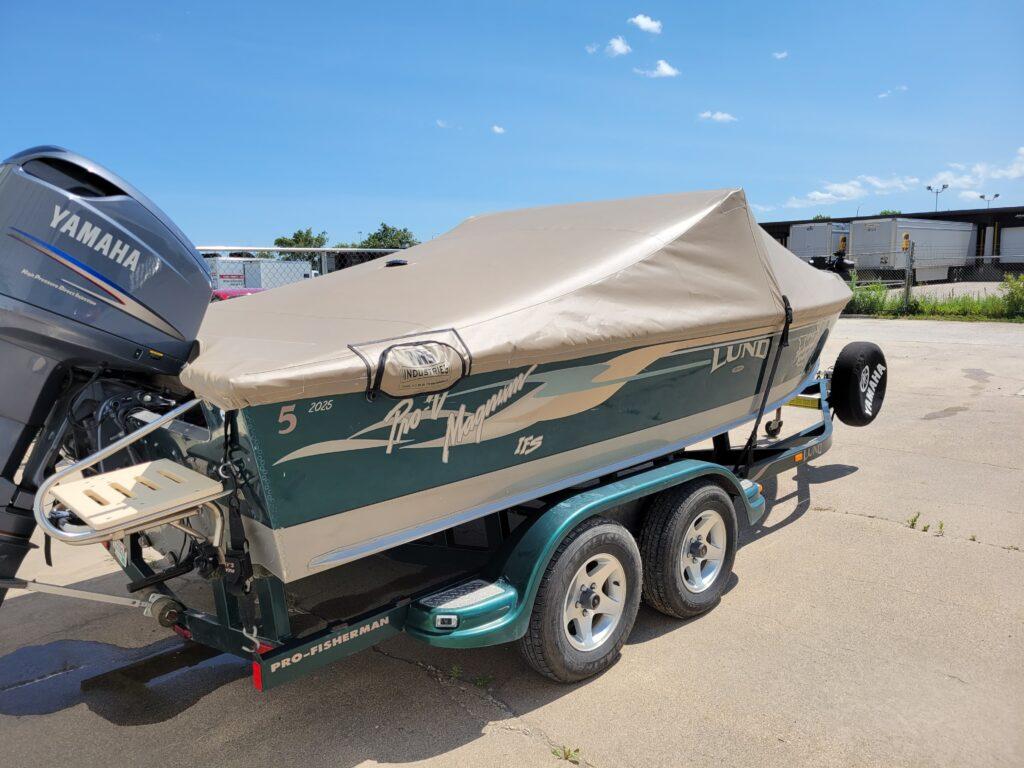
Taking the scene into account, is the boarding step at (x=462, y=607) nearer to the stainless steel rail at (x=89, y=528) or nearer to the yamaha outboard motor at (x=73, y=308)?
the stainless steel rail at (x=89, y=528)

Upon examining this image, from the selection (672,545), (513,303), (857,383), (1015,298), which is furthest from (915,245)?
(513,303)

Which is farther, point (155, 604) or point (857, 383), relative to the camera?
point (857, 383)

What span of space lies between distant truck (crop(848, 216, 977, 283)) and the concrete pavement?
1048 inches

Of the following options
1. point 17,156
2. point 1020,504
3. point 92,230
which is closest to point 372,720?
point 92,230

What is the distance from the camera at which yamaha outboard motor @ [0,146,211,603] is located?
287 cm

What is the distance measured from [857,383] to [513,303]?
4.24m

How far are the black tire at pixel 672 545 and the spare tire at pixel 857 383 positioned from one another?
9.41 feet

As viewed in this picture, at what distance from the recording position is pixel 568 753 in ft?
10.0

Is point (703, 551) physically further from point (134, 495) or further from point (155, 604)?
point (134, 495)

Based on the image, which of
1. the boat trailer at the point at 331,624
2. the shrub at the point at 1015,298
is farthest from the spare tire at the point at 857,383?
the shrub at the point at 1015,298

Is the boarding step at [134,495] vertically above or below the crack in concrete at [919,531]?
above

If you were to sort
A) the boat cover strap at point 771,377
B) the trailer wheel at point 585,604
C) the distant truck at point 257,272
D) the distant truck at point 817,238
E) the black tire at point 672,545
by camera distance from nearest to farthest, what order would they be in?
the trailer wheel at point 585,604 < the black tire at point 672,545 < the boat cover strap at point 771,377 < the distant truck at point 257,272 < the distant truck at point 817,238

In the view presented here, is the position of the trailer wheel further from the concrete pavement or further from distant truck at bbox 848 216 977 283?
distant truck at bbox 848 216 977 283

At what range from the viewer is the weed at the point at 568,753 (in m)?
3.04
